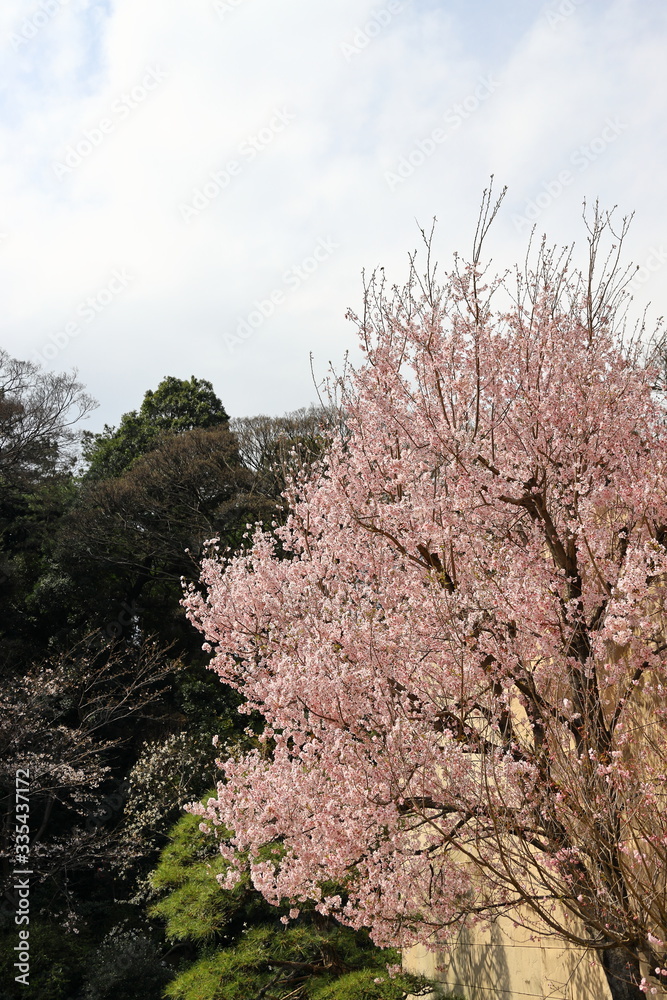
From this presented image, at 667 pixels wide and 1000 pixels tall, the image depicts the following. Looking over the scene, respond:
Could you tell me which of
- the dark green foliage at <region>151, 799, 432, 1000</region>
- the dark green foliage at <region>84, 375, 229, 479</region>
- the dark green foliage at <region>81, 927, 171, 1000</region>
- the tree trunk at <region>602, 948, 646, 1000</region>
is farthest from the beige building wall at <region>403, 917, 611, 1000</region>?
the dark green foliage at <region>84, 375, 229, 479</region>

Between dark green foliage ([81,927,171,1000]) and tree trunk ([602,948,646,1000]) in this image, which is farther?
dark green foliage ([81,927,171,1000])

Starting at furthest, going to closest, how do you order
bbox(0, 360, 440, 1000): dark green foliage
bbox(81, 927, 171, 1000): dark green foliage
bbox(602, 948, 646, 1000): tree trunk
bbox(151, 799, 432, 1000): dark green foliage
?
bbox(81, 927, 171, 1000): dark green foliage → bbox(0, 360, 440, 1000): dark green foliage → bbox(151, 799, 432, 1000): dark green foliage → bbox(602, 948, 646, 1000): tree trunk

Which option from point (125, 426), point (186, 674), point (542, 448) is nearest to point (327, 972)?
point (542, 448)

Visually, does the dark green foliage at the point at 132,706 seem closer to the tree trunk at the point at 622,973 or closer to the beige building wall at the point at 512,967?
the beige building wall at the point at 512,967

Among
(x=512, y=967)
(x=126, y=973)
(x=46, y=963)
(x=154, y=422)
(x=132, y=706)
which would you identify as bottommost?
(x=126, y=973)

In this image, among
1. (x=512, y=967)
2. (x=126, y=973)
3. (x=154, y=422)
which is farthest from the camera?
(x=154, y=422)

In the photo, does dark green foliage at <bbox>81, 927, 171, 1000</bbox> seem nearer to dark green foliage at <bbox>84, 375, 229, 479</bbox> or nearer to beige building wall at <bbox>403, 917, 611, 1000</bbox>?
beige building wall at <bbox>403, 917, 611, 1000</bbox>

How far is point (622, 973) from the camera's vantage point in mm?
3939

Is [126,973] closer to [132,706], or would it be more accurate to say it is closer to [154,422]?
[132,706]

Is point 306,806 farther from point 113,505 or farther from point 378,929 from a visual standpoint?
point 113,505

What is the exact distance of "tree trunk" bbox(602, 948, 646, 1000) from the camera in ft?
12.6

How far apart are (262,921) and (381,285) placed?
21.1 ft

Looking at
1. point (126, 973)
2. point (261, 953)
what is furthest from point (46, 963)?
point (261, 953)

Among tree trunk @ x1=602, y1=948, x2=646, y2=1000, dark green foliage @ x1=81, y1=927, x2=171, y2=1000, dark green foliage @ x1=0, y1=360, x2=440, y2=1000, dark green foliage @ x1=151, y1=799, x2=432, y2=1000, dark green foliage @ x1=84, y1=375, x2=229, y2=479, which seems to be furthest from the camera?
dark green foliage @ x1=84, y1=375, x2=229, y2=479
